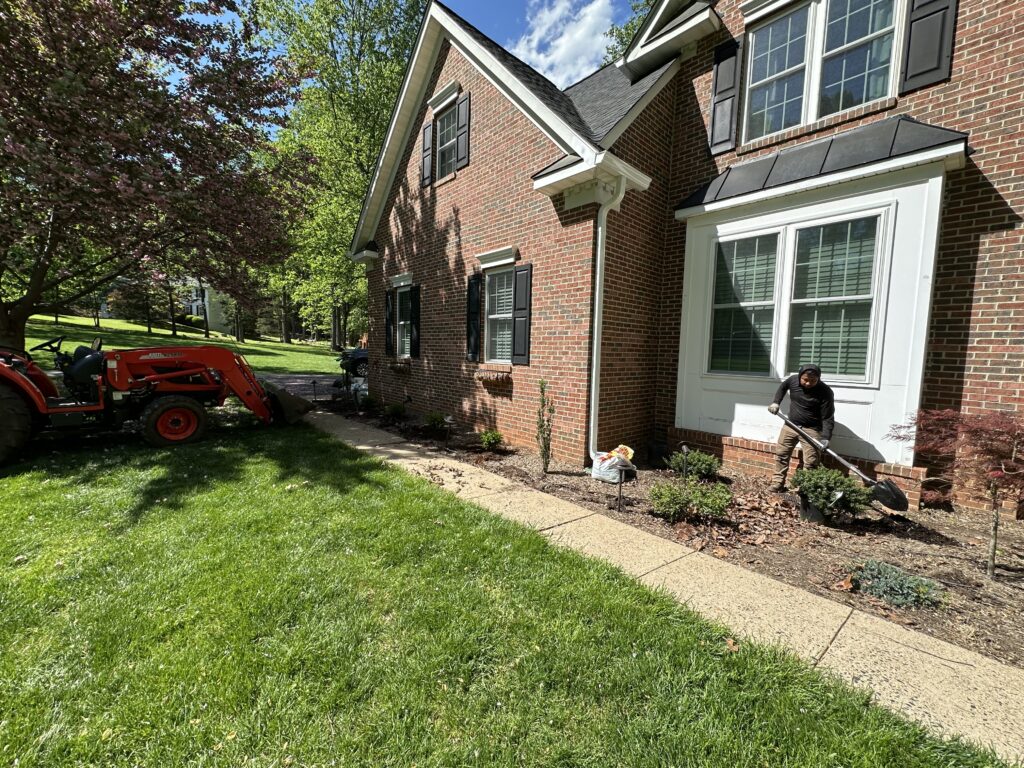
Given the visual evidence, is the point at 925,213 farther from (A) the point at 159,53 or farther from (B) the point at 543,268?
(A) the point at 159,53

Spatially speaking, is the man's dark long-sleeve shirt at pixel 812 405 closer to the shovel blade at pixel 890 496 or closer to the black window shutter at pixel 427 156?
the shovel blade at pixel 890 496

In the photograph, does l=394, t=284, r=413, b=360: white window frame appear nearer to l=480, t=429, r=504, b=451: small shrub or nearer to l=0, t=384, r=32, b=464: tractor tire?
l=480, t=429, r=504, b=451: small shrub

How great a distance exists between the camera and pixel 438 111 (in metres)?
8.68

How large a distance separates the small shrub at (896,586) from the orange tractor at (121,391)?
328 inches

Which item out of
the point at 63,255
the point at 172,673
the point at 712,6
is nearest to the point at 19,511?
the point at 172,673

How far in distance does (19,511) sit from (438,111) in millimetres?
8838

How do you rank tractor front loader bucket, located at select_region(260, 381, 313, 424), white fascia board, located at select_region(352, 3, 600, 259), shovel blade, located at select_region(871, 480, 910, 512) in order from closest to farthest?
shovel blade, located at select_region(871, 480, 910, 512)
white fascia board, located at select_region(352, 3, 600, 259)
tractor front loader bucket, located at select_region(260, 381, 313, 424)

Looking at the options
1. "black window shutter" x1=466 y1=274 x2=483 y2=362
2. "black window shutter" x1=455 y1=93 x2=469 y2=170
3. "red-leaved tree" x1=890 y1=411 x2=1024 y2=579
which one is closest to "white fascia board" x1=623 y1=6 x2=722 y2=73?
"black window shutter" x1=455 y1=93 x2=469 y2=170

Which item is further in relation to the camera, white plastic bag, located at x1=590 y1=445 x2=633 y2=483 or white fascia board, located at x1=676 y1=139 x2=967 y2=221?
white plastic bag, located at x1=590 y1=445 x2=633 y2=483

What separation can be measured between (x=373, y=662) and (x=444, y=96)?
957 cm

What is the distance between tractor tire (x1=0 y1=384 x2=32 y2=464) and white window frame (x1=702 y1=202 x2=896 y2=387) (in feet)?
29.9

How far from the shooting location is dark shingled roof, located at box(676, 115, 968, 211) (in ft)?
14.5

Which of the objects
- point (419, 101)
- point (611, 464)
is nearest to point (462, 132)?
point (419, 101)

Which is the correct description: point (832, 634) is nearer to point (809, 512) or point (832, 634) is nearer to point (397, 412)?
point (809, 512)
